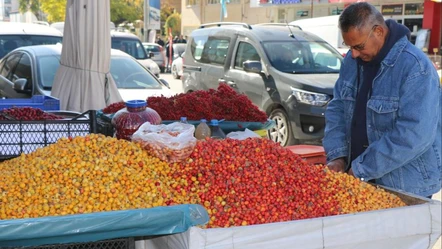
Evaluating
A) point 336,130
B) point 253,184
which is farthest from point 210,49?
point 253,184

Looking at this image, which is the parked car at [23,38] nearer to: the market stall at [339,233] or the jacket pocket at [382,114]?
the jacket pocket at [382,114]

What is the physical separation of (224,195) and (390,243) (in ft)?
2.83

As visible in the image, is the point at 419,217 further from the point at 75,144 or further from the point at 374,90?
the point at 75,144

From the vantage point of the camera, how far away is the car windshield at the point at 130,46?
15.6m

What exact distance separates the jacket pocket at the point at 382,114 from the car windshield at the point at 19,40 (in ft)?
29.4

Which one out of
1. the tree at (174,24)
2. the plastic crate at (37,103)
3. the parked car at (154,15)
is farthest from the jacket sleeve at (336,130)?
the tree at (174,24)

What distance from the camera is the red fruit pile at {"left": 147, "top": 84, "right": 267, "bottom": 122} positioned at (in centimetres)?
459

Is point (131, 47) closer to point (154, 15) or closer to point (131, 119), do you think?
point (131, 119)

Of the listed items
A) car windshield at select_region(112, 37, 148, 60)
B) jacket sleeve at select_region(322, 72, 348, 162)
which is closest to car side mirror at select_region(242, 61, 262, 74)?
jacket sleeve at select_region(322, 72, 348, 162)

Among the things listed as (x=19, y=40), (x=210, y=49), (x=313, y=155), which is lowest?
(x=313, y=155)

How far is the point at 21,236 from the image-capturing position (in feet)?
7.26

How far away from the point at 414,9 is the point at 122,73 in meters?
23.3

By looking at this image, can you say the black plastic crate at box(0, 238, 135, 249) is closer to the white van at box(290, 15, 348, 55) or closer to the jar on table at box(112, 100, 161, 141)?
the jar on table at box(112, 100, 161, 141)

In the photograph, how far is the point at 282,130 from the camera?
9164 mm
